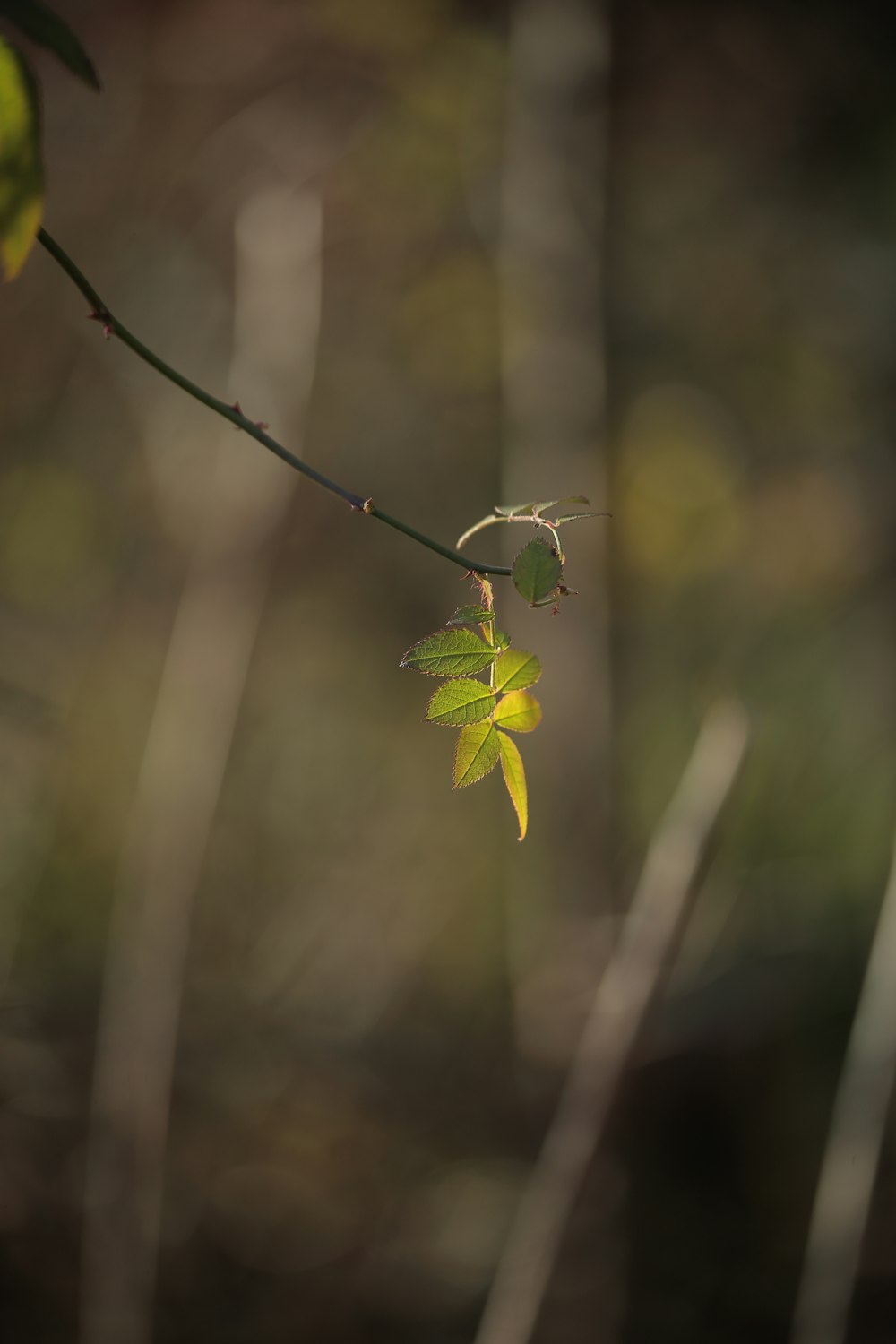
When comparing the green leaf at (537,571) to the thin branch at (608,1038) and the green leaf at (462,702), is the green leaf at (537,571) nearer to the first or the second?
the green leaf at (462,702)

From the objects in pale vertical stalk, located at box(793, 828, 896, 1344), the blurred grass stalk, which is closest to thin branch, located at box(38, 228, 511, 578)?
the blurred grass stalk

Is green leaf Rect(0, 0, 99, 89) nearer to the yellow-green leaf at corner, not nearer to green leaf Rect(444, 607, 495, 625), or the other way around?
the yellow-green leaf at corner

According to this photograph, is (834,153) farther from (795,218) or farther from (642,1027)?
(642,1027)

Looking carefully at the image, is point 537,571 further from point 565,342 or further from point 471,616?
point 565,342

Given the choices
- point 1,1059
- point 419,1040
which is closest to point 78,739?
point 1,1059

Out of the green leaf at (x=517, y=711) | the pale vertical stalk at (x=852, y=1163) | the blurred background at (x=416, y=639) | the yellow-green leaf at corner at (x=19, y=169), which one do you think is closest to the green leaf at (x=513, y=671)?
the green leaf at (x=517, y=711)

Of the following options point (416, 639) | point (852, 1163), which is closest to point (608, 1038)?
point (852, 1163)
